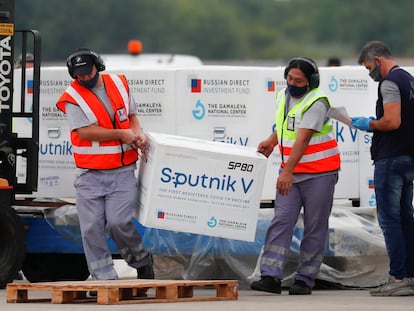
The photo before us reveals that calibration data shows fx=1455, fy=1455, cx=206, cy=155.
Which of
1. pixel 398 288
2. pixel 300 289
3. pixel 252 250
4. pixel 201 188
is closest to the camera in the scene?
pixel 201 188

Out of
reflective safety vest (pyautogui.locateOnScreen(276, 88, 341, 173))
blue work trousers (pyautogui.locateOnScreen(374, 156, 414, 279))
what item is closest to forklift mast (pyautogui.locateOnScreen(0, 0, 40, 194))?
reflective safety vest (pyautogui.locateOnScreen(276, 88, 341, 173))

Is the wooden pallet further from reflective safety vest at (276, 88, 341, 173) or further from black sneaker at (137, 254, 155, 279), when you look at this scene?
reflective safety vest at (276, 88, 341, 173)

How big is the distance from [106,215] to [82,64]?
1.22 m

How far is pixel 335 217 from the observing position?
42.9ft

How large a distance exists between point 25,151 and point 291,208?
2524 mm

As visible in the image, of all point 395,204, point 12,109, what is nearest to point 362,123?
point 395,204

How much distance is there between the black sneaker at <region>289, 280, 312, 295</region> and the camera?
39.2 ft

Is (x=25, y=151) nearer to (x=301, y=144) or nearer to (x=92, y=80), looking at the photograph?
(x=92, y=80)

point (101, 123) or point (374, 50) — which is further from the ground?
point (374, 50)

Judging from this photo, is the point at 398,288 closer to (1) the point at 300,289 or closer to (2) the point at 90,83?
(1) the point at 300,289

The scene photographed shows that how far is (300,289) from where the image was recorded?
39.2ft

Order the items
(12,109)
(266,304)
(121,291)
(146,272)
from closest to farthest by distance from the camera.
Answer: (266,304) → (121,291) → (146,272) → (12,109)

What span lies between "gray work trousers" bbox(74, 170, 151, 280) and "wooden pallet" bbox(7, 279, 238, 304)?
42cm

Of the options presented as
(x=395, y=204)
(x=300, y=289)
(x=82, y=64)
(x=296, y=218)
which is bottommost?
(x=300, y=289)
